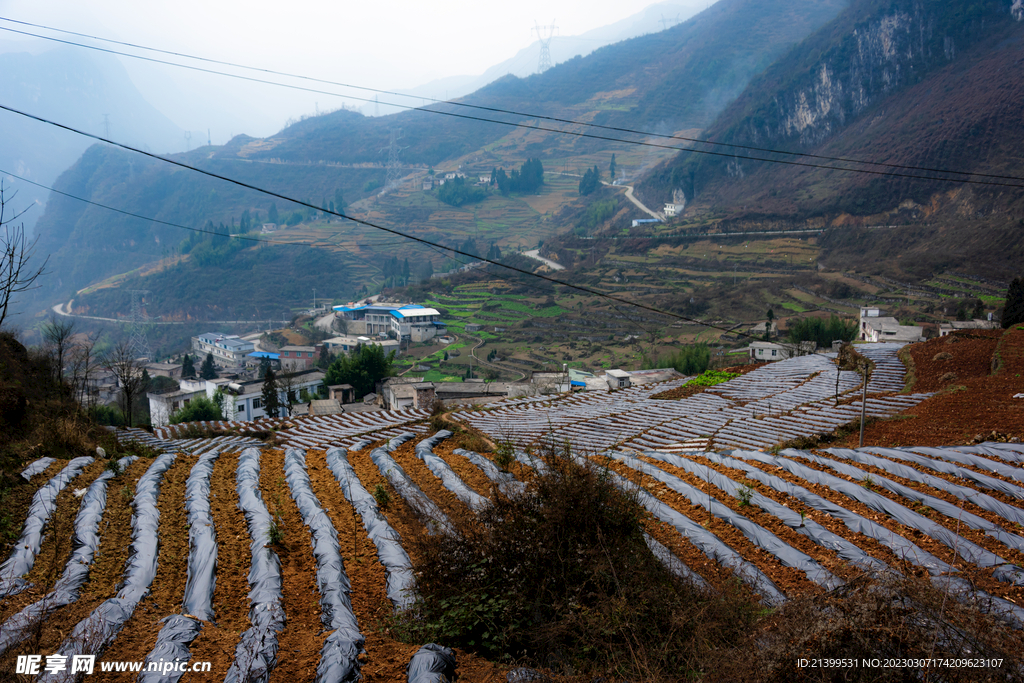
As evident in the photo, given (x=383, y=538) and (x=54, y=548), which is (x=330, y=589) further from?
(x=54, y=548)

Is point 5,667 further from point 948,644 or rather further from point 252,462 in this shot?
point 948,644

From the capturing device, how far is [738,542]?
4.05 metres

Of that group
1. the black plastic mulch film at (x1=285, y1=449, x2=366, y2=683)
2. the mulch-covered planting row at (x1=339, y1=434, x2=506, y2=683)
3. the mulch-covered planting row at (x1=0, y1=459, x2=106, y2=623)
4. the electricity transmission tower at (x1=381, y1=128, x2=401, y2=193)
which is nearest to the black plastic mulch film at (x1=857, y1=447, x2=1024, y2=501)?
the mulch-covered planting row at (x1=339, y1=434, x2=506, y2=683)

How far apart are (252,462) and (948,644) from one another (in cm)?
534

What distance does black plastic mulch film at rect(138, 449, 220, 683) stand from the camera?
8.52 ft

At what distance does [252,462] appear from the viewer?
18.0 feet

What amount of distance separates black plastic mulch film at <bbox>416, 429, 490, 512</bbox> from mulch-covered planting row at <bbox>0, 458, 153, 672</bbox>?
2.17 meters

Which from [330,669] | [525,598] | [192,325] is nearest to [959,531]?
[525,598]

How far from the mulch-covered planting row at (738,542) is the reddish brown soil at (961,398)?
141 inches

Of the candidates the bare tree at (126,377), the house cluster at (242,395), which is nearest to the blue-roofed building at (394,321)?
the house cluster at (242,395)

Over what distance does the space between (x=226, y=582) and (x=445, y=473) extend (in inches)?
81.1

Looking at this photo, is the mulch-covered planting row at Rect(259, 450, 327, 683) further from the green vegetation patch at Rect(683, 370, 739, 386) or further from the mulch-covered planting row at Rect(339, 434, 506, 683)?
the green vegetation patch at Rect(683, 370, 739, 386)

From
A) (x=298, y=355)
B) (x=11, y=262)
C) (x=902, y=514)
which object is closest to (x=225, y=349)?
(x=298, y=355)

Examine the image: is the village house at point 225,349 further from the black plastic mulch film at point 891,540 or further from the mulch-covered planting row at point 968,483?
the mulch-covered planting row at point 968,483
